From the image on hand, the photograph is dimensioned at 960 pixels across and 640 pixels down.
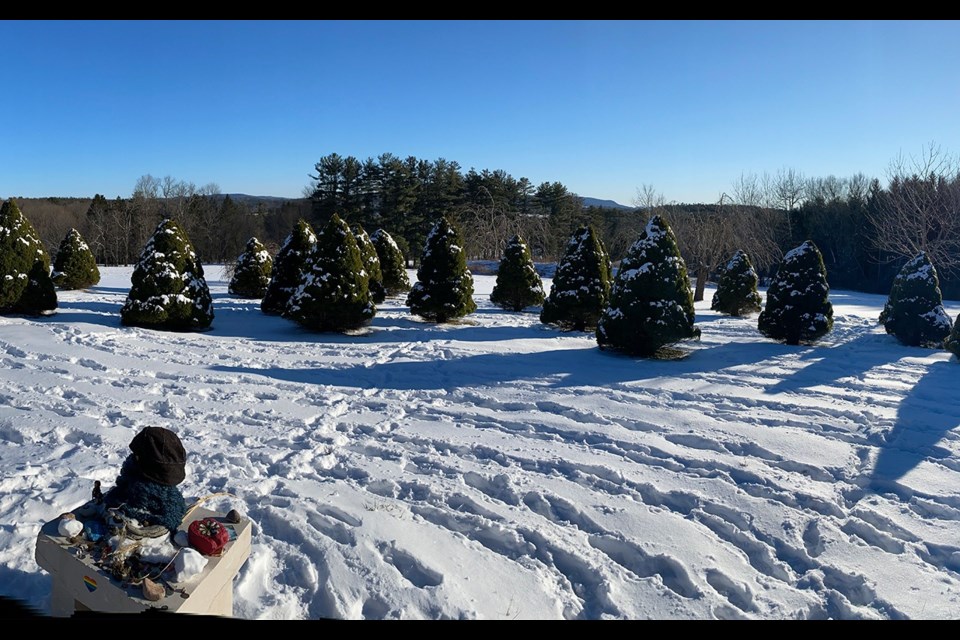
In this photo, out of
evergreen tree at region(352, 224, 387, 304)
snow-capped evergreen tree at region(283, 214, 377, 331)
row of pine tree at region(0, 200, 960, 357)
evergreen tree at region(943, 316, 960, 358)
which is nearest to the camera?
row of pine tree at region(0, 200, 960, 357)

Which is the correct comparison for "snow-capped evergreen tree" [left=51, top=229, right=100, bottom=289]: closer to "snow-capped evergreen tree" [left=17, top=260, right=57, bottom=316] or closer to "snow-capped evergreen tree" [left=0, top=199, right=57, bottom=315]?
"snow-capped evergreen tree" [left=0, top=199, right=57, bottom=315]

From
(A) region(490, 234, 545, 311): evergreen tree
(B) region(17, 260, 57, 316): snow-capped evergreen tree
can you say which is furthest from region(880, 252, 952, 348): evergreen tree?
(B) region(17, 260, 57, 316): snow-capped evergreen tree

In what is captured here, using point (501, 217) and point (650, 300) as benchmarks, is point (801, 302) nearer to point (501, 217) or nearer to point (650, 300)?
point (650, 300)

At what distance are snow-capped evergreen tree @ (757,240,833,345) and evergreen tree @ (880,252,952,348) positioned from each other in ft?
7.07

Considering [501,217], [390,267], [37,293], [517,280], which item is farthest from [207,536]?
[501,217]

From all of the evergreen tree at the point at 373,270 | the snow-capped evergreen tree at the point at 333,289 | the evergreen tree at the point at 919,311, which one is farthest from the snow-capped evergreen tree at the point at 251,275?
the evergreen tree at the point at 919,311

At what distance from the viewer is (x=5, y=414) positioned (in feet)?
19.8

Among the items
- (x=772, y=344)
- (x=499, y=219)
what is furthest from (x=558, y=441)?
(x=499, y=219)

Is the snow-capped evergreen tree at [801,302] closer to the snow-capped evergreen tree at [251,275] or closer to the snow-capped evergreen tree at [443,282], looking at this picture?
the snow-capped evergreen tree at [443,282]

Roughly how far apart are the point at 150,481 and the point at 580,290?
11.4 m

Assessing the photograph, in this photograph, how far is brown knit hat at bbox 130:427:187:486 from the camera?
2.87 metres

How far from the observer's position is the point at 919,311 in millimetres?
12672

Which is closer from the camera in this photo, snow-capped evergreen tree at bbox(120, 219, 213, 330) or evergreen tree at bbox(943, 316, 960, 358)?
evergreen tree at bbox(943, 316, 960, 358)

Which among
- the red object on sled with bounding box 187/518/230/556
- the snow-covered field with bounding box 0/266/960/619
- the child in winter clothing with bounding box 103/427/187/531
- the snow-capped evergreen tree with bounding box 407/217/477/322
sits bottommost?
the snow-covered field with bounding box 0/266/960/619
